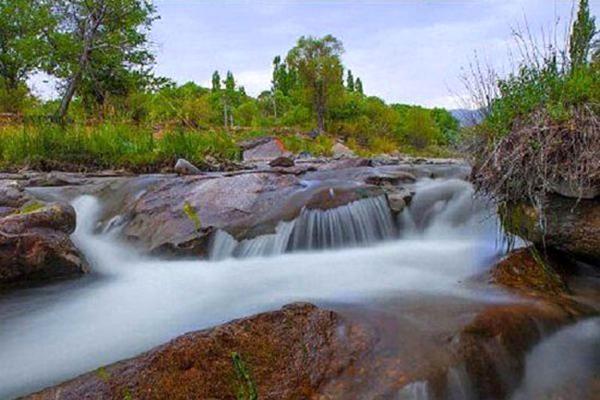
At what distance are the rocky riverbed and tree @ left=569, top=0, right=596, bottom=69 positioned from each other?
1.31 m

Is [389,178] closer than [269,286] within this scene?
No

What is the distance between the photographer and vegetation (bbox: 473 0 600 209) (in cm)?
280

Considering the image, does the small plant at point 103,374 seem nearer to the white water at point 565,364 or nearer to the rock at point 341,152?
the white water at point 565,364

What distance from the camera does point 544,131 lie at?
292 cm

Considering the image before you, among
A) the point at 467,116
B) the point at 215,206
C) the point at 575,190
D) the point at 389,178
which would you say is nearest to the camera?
the point at 575,190

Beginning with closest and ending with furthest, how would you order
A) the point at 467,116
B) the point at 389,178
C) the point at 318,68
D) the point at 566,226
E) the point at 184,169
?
the point at 566,226 → the point at 467,116 → the point at 389,178 → the point at 184,169 → the point at 318,68

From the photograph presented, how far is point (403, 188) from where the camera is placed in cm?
565

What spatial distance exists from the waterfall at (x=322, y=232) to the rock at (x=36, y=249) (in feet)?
3.91

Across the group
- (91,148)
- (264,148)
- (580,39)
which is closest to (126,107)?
(264,148)

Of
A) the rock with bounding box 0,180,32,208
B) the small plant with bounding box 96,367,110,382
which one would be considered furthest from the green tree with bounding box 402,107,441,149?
the small plant with bounding box 96,367,110,382

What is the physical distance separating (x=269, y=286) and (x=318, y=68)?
33.1m

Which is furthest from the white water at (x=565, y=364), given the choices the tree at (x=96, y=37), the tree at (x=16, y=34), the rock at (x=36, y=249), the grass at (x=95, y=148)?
the tree at (x=16, y=34)

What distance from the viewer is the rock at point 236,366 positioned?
6.47ft

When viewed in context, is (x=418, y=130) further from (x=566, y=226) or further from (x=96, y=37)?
(x=566, y=226)
